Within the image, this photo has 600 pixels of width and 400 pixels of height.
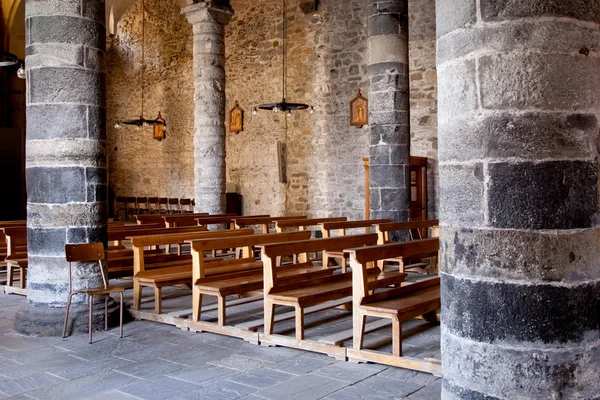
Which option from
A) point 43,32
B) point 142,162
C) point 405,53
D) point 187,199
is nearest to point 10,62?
point 43,32

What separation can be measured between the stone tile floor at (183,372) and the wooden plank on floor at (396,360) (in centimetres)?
5

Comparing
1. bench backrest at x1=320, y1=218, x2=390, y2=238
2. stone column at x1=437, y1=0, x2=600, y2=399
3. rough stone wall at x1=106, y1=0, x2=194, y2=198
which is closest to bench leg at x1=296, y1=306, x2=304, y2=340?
stone column at x1=437, y1=0, x2=600, y2=399

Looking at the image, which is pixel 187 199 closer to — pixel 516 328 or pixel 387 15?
pixel 387 15

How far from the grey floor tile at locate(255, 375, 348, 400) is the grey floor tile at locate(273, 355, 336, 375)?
0.16 m

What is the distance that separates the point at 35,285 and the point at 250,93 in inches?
449

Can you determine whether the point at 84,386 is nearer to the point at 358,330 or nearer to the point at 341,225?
the point at 358,330

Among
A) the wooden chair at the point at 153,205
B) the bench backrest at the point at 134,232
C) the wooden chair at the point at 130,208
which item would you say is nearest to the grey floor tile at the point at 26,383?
the bench backrest at the point at 134,232

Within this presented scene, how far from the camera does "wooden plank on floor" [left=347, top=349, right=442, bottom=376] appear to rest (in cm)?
407

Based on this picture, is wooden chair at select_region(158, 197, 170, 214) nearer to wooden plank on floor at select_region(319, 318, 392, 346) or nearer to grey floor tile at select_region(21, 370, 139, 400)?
wooden plank on floor at select_region(319, 318, 392, 346)

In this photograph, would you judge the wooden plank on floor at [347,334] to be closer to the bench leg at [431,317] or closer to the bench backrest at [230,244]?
the bench leg at [431,317]

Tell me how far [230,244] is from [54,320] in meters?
1.62

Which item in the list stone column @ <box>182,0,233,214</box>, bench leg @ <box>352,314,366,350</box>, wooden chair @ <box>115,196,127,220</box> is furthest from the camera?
wooden chair @ <box>115,196,127,220</box>

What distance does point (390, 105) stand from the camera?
949 cm

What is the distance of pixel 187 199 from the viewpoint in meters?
17.6
